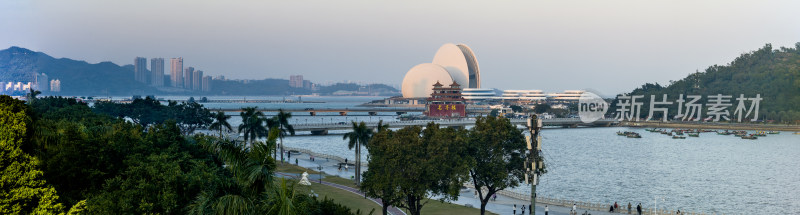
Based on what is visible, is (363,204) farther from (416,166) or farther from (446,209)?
(416,166)

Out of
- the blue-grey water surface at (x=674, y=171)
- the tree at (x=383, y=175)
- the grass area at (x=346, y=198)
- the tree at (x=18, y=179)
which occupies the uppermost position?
the tree at (x=18, y=179)

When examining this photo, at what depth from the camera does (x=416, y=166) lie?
113 feet

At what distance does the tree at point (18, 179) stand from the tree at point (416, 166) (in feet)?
61.9

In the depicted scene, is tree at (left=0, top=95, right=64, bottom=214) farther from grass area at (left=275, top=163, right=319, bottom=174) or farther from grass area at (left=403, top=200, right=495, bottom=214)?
grass area at (left=275, top=163, right=319, bottom=174)

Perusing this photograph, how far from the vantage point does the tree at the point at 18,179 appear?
16438 mm

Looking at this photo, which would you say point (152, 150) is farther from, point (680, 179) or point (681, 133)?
point (681, 133)

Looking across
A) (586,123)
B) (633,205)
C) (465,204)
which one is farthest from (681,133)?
(465,204)

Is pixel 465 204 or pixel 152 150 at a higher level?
pixel 152 150

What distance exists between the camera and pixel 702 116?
Result: 172 m

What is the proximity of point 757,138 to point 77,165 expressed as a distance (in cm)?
13749

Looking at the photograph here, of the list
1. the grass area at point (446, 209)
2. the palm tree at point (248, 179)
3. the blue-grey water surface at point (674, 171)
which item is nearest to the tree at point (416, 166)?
the grass area at point (446, 209)

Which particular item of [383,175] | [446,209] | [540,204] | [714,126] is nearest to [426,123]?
[714,126]

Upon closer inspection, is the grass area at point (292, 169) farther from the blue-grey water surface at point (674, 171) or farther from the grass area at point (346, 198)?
the blue-grey water surface at point (674, 171)

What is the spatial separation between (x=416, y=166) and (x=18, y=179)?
20535 mm
